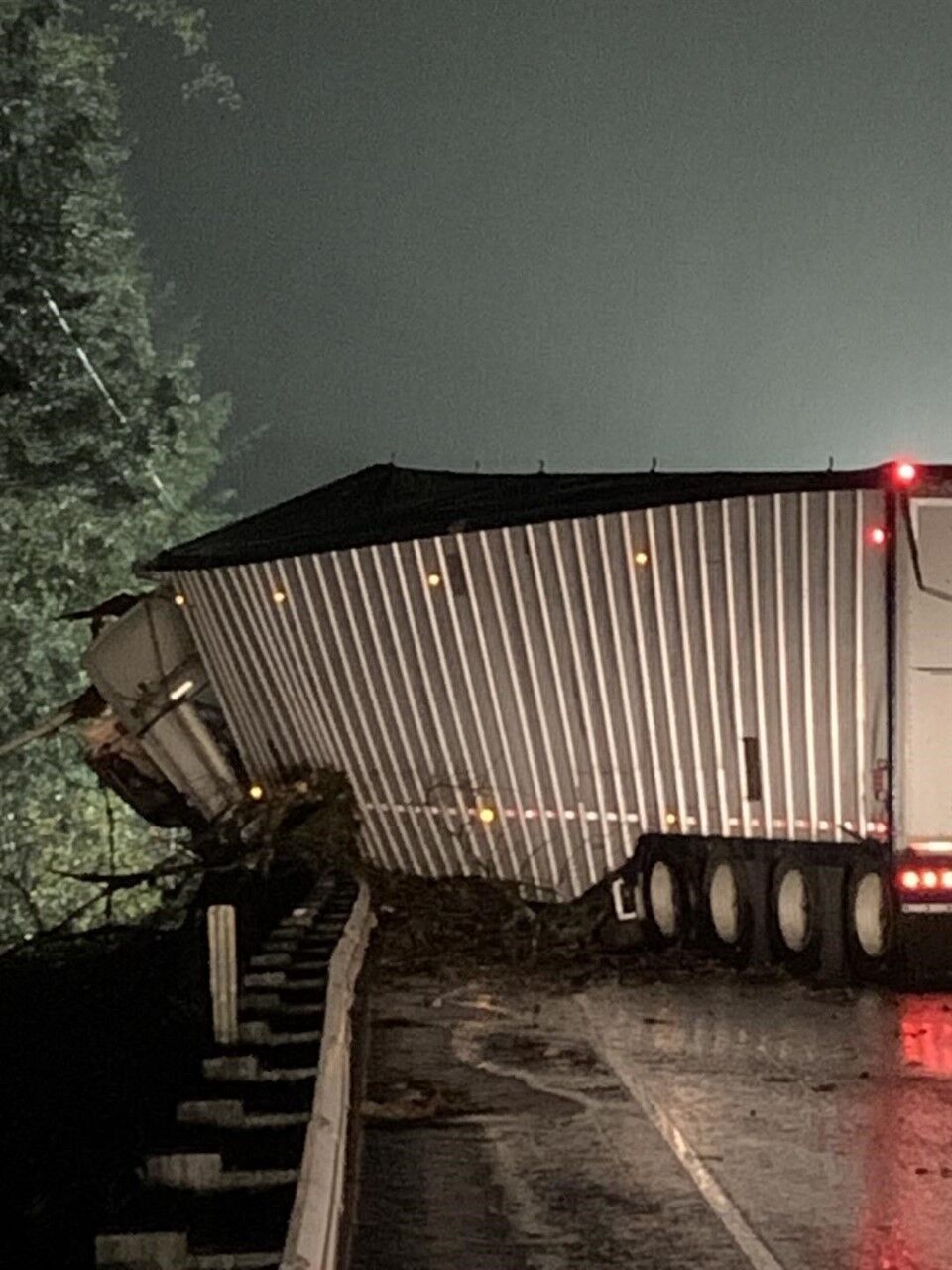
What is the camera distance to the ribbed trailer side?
1458 cm

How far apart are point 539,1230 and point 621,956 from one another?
26.7 ft

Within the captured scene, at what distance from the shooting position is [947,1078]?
1085 centimetres

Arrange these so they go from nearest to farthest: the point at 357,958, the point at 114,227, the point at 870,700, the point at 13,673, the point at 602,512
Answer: the point at 357,958
the point at 870,700
the point at 602,512
the point at 13,673
the point at 114,227

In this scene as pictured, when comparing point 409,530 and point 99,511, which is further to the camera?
point 99,511

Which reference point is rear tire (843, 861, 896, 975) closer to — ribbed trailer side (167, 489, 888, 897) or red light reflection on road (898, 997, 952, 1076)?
ribbed trailer side (167, 489, 888, 897)

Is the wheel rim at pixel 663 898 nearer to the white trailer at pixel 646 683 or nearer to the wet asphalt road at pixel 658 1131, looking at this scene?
the white trailer at pixel 646 683

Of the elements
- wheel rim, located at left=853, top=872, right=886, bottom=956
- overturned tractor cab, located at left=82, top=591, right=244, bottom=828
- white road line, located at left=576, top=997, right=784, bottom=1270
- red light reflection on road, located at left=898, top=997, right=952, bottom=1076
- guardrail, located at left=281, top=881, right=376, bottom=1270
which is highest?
overturned tractor cab, located at left=82, top=591, right=244, bottom=828

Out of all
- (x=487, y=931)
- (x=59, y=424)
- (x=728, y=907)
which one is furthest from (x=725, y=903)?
(x=59, y=424)

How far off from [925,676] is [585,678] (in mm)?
3332

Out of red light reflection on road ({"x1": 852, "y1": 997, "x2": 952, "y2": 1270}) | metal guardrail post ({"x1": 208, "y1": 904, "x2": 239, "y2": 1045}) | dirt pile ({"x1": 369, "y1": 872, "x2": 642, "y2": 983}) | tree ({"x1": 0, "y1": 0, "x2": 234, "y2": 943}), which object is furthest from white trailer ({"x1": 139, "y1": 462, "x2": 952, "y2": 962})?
tree ({"x1": 0, "y1": 0, "x2": 234, "y2": 943})

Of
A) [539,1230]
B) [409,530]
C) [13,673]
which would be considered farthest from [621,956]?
[13,673]

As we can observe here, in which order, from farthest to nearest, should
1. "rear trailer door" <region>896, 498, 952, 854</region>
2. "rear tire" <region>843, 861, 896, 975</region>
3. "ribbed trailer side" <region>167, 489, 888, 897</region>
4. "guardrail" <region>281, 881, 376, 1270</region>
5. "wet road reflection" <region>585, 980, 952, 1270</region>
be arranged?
"ribbed trailer side" <region>167, 489, 888, 897</region>
"rear tire" <region>843, 861, 896, 975</region>
"rear trailer door" <region>896, 498, 952, 854</region>
"wet road reflection" <region>585, 980, 952, 1270</region>
"guardrail" <region>281, 881, 376, 1270</region>

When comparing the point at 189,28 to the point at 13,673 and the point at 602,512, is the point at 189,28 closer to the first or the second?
the point at 13,673

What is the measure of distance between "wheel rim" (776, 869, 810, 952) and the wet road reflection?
43cm
